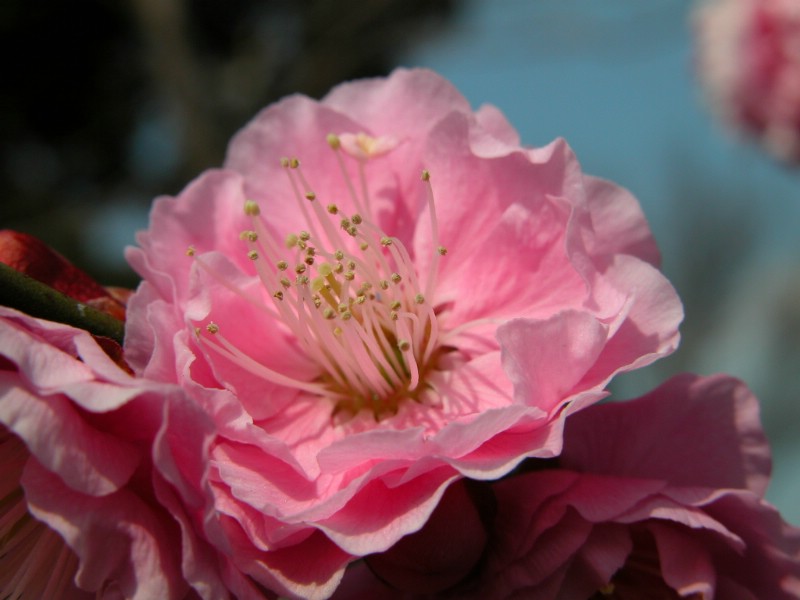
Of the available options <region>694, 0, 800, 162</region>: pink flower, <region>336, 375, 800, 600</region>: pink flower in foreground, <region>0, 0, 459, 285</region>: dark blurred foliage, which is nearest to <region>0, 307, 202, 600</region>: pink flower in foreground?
<region>336, 375, 800, 600</region>: pink flower in foreground

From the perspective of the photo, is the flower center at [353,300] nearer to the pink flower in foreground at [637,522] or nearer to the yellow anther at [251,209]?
the yellow anther at [251,209]

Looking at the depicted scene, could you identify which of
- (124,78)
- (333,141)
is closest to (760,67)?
(333,141)

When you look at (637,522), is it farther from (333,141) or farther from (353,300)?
(333,141)

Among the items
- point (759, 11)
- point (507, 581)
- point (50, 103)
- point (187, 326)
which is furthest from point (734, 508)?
point (50, 103)

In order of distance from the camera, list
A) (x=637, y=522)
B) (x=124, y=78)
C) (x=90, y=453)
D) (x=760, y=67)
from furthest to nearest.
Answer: (x=124, y=78)
(x=760, y=67)
(x=637, y=522)
(x=90, y=453)

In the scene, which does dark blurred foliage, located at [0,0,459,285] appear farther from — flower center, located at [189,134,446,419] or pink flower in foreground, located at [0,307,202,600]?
pink flower in foreground, located at [0,307,202,600]

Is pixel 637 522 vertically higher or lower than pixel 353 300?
lower
